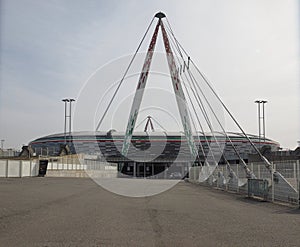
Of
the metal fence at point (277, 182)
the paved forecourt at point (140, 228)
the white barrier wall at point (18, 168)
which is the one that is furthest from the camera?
the white barrier wall at point (18, 168)

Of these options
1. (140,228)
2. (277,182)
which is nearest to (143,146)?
(277,182)

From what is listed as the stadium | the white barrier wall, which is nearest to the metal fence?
the white barrier wall

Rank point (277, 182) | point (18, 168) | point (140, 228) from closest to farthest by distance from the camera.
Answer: point (140, 228), point (277, 182), point (18, 168)

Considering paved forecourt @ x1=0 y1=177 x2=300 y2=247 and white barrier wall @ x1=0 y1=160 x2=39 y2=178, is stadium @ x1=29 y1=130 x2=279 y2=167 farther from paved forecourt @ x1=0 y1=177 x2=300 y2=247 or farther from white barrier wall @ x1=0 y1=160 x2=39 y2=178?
paved forecourt @ x1=0 y1=177 x2=300 y2=247

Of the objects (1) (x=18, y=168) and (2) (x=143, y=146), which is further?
(2) (x=143, y=146)

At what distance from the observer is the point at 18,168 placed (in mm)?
41750

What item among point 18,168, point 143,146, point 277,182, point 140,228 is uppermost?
point 143,146

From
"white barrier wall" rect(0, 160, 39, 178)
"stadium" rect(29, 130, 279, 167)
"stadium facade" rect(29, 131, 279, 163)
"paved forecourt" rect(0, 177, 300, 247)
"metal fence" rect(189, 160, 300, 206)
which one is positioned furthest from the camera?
"stadium facade" rect(29, 131, 279, 163)

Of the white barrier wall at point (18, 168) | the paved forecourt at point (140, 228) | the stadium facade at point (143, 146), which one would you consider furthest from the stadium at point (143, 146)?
the paved forecourt at point (140, 228)

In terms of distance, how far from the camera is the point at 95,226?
883cm

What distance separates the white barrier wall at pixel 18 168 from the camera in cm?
3941

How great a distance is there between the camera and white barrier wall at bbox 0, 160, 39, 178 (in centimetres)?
3941

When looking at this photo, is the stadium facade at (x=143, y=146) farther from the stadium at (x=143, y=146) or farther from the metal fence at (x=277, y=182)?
the metal fence at (x=277, y=182)

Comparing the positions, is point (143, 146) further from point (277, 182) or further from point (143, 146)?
point (277, 182)
